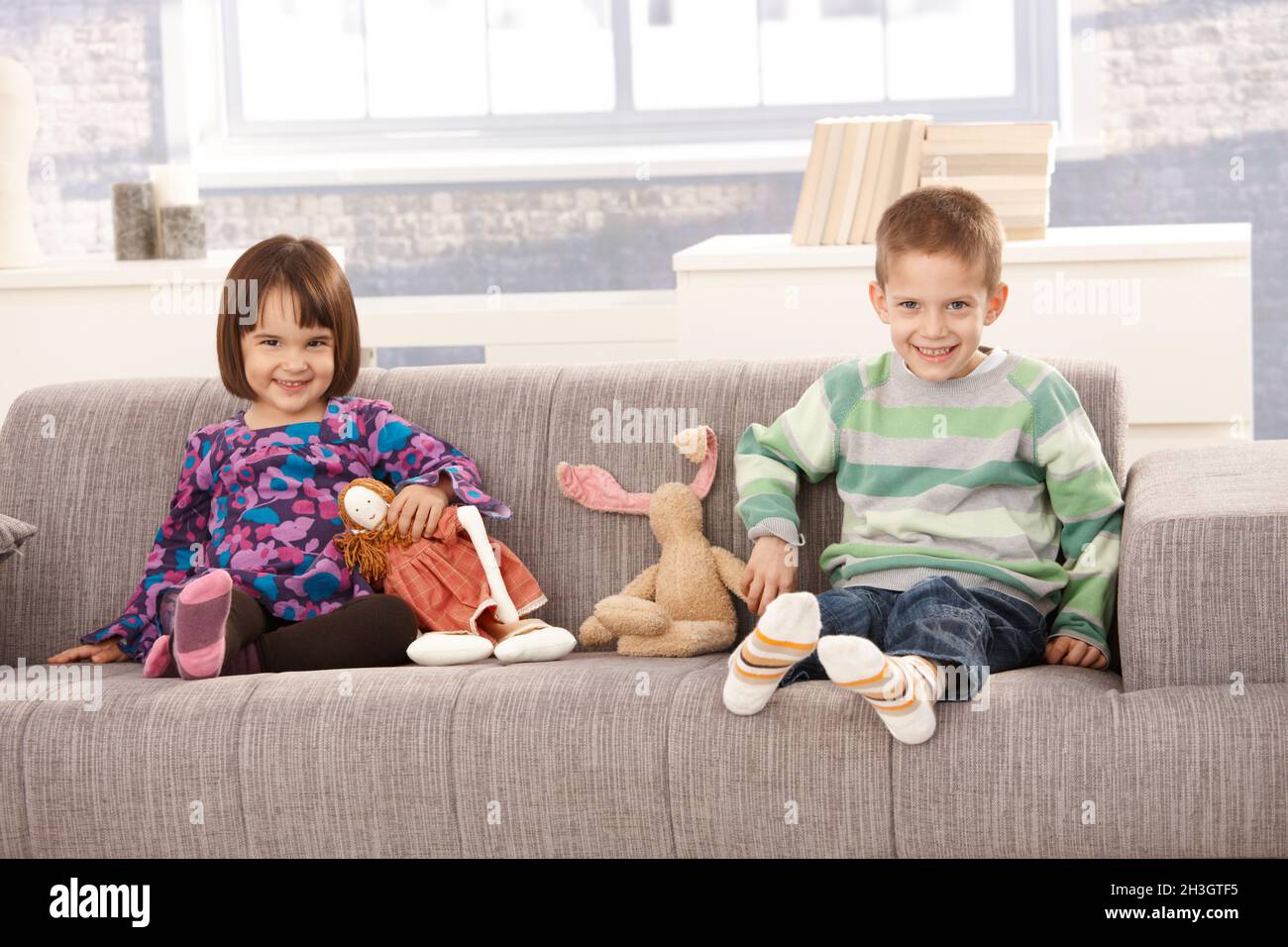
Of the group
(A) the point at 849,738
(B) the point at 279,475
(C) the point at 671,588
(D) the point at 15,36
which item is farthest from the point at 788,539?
(D) the point at 15,36

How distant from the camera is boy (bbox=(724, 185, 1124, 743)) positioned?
1.99m

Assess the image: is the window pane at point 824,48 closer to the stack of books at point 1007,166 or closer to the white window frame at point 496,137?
the white window frame at point 496,137

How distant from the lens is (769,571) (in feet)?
6.80

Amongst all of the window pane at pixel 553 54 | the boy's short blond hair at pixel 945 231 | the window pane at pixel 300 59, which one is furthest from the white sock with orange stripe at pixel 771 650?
the window pane at pixel 300 59

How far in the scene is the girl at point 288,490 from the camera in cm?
209

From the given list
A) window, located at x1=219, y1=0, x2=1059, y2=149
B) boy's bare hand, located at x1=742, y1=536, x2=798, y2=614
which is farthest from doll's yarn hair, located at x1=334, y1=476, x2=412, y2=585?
window, located at x1=219, y1=0, x2=1059, y2=149

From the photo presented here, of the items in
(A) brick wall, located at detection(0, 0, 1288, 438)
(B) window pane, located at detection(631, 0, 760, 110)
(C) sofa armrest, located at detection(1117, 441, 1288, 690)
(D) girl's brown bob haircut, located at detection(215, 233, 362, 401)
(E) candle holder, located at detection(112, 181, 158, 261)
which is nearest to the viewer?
(C) sofa armrest, located at detection(1117, 441, 1288, 690)

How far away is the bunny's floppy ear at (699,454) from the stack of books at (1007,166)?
1252 millimetres

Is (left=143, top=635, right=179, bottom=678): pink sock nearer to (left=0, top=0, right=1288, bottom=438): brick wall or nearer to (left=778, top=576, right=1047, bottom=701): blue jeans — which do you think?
(left=778, top=576, right=1047, bottom=701): blue jeans

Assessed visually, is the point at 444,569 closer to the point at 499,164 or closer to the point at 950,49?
the point at 499,164

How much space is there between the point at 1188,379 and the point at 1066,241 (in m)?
0.36

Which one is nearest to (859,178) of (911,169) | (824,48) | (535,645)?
(911,169)
